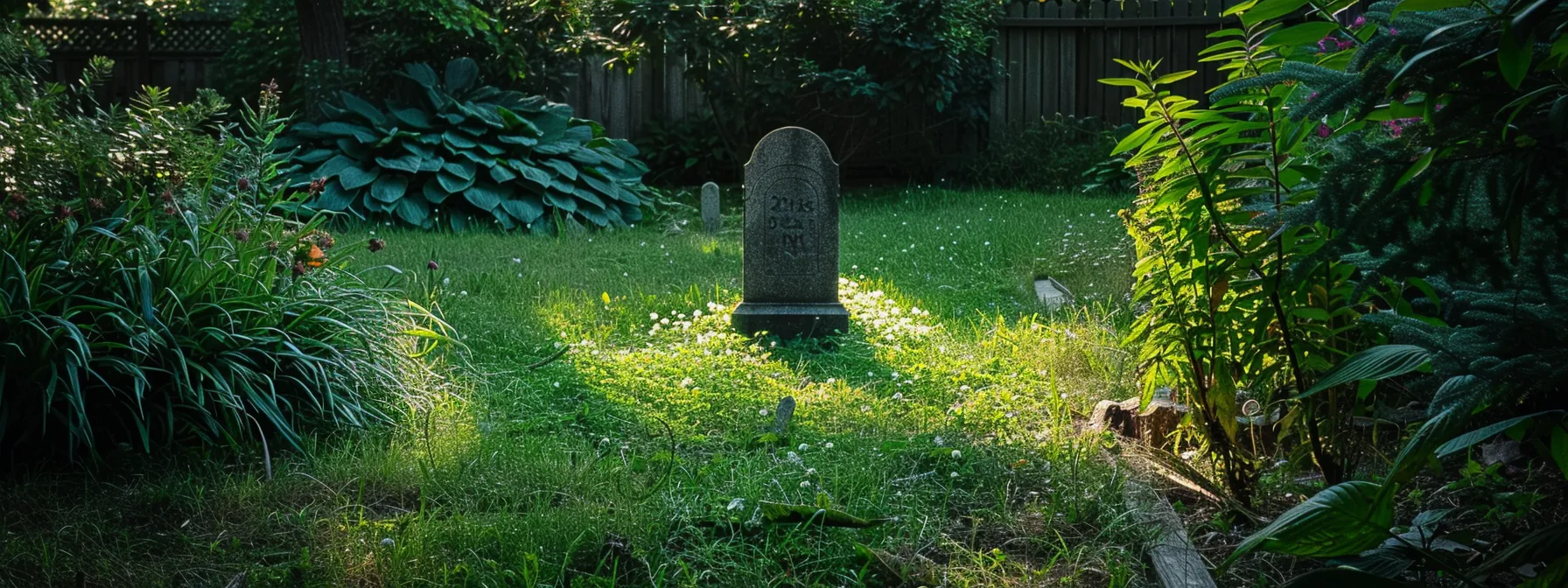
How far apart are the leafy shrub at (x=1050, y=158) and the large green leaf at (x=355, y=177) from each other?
612cm

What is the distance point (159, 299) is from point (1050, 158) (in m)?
10.1

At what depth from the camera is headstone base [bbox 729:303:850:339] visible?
21.1 ft

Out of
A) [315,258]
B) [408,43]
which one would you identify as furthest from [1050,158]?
[315,258]

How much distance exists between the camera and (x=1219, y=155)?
3236mm

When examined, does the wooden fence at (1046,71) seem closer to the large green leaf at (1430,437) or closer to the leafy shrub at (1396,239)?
the leafy shrub at (1396,239)

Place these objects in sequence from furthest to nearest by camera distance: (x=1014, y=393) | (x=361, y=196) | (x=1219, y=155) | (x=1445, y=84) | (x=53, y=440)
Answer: (x=361, y=196)
(x=1014, y=393)
(x=53, y=440)
(x=1219, y=155)
(x=1445, y=84)

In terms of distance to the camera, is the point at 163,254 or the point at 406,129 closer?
the point at 163,254

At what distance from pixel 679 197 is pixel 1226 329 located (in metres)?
8.83

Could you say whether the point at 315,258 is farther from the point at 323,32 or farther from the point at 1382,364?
the point at 323,32

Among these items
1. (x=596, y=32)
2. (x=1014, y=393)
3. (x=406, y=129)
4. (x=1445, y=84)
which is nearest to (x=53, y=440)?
(x=1014, y=393)

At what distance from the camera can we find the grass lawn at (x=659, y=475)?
10.2 feet

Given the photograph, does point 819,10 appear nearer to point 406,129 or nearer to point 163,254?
point 406,129

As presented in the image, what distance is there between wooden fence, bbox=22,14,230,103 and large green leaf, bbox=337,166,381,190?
5.49 m

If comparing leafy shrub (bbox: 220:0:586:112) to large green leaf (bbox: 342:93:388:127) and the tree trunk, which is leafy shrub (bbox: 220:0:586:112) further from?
large green leaf (bbox: 342:93:388:127)
